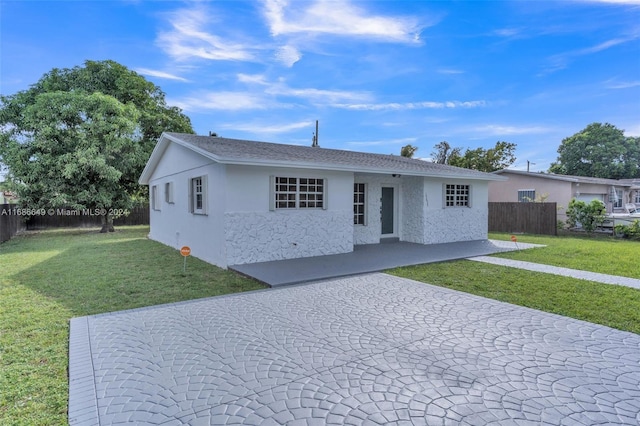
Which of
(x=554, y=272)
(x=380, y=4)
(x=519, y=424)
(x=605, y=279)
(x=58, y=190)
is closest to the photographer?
(x=519, y=424)

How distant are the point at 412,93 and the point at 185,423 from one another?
18984mm

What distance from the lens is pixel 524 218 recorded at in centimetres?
1791

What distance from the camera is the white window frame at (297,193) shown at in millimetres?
9219

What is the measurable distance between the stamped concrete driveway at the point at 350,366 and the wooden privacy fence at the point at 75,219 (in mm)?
19355

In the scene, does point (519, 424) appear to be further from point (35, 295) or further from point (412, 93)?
point (412, 93)

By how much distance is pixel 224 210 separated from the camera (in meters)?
8.42

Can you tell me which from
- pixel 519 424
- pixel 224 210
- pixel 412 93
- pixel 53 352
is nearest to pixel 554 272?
pixel 519 424

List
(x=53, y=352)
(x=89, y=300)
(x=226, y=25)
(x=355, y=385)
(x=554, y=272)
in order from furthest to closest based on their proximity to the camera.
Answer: (x=226, y=25) < (x=554, y=272) < (x=89, y=300) < (x=53, y=352) < (x=355, y=385)

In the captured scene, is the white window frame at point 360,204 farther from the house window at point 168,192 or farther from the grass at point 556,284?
the house window at point 168,192

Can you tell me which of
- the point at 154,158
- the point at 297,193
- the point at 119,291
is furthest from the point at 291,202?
the point at 154,158

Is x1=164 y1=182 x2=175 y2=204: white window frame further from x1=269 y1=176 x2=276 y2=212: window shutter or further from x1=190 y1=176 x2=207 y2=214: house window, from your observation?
x1=269 y1=176 x2=276 y2=212: window shutter

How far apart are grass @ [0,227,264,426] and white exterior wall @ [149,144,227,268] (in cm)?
52

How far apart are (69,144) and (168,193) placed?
9.03m

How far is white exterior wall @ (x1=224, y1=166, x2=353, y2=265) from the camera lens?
855 centimetres
